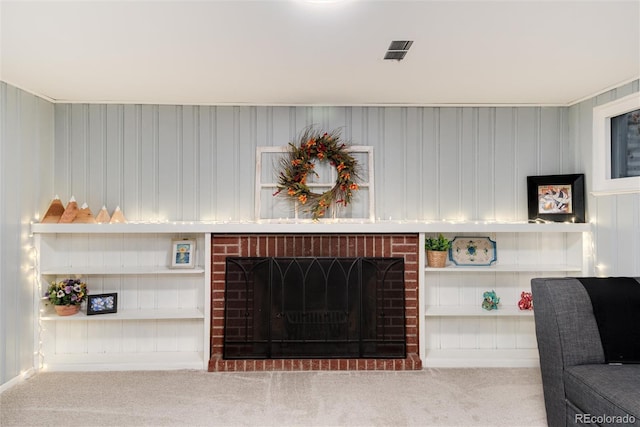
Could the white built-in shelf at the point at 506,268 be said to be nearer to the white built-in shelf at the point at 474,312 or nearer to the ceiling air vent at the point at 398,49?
the white built-in shelf at the point at 474,312

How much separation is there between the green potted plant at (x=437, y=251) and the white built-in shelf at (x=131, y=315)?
197 centimetres

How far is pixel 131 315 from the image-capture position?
11.3 ft

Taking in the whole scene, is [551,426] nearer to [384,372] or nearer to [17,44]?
[384,372]

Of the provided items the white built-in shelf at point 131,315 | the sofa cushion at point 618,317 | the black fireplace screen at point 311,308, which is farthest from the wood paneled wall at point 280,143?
the sofa cushion at point 618,317

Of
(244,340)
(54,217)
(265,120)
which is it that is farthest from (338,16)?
(54,217)

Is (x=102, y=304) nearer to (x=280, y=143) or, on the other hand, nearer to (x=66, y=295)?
(x=66, y=295)

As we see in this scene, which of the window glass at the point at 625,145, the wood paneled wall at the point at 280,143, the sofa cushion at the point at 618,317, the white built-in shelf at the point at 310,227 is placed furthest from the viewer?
the wood paneled wall at the point at 280,143

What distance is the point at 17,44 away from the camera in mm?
2426

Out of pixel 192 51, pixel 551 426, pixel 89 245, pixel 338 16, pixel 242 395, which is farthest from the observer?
pixel 89 245

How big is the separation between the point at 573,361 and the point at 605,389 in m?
0.27

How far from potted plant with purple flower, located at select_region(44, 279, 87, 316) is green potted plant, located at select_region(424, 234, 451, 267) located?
2910 mm

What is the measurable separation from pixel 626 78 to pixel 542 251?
1524 millimetres

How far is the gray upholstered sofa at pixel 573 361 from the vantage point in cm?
195

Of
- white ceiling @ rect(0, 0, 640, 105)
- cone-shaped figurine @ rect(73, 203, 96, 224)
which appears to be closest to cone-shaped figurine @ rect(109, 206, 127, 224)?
cone-shaped figurine @ rect(73, 203, 96, 224)
